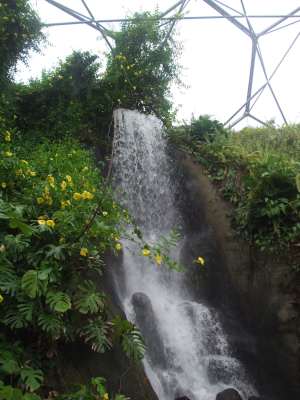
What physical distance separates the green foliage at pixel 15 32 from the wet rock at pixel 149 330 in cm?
531

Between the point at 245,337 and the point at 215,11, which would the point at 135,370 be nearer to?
the point at 245,337

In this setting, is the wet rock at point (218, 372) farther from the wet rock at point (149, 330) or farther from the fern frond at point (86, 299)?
the fern frond at point (86, 299)

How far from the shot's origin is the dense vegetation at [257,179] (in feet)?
17.1

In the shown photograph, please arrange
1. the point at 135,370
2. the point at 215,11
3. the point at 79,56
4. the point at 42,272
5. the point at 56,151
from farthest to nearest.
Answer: the point at 215,11, the point at 79,56, the point at 56,151, the point at 135,370, the point at 42,272

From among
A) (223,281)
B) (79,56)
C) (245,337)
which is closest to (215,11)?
(79,56)

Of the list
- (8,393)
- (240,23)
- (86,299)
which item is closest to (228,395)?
(86,299)

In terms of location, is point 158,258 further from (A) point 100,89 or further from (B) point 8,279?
(A) point 100,89

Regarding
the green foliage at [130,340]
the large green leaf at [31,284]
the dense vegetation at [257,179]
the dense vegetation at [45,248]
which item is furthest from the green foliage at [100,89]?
the large green leaf at [31,284]

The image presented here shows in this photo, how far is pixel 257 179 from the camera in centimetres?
568

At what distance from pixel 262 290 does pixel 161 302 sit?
1.57 metres

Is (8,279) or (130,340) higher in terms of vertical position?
(8,279)

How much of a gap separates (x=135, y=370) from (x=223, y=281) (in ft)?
9.45

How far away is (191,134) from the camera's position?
827cm

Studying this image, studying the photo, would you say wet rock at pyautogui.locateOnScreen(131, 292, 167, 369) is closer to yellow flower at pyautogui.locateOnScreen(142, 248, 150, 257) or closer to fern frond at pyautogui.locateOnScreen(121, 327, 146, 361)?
fern frond at pyautogui.locateOnScreen(121, 327, 146, 361)
